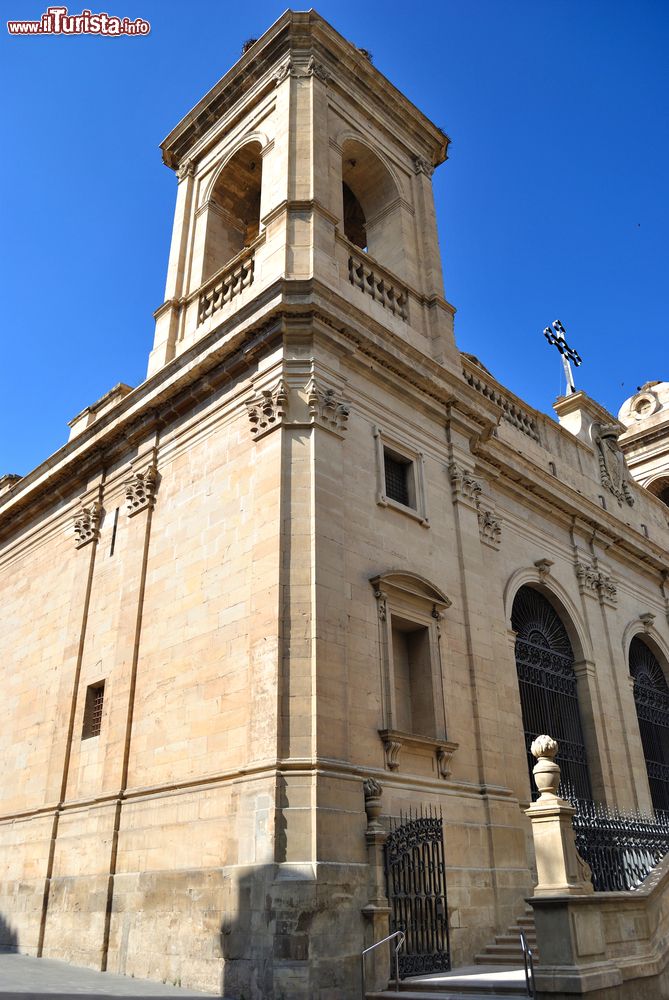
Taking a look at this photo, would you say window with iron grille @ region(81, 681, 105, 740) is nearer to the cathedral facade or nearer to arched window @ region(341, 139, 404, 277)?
the cathedral facade

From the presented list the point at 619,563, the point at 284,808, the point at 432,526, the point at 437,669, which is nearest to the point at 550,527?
the point at 619,563

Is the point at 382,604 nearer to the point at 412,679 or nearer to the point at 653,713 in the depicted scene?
the point at 412,679

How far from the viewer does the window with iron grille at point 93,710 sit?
47.2 feet

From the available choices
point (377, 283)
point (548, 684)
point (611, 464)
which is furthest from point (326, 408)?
point (611, 464)

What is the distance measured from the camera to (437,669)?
12750 mm

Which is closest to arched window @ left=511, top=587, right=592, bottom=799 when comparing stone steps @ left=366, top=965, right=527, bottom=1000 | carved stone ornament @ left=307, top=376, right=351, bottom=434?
stone steps @ left=366, top=965, right=527, bottom=1000

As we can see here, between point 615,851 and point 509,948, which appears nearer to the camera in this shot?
point 509,948

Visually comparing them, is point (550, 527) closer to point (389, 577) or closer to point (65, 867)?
point (389, 577)

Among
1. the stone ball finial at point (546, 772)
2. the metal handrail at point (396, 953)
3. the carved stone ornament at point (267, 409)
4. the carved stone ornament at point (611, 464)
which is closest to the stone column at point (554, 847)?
the stone ball finial at point (546, 772)

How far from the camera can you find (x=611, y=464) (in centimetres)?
2378

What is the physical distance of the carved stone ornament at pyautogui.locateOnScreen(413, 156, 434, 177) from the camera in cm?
1938

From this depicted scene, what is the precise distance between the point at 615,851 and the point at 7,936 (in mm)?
10093

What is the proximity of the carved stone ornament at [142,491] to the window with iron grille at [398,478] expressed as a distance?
432 cm

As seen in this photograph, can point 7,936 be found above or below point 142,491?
below
